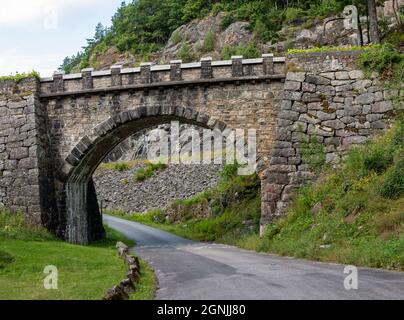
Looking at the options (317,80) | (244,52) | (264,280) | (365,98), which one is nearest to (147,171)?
(244,52)

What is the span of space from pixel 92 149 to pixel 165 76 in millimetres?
4918

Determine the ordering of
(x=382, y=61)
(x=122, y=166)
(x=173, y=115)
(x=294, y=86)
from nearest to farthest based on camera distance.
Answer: (x=382, y=61) → (x=294, y=86) → (x=173, y=115) → (x=122, y=166)

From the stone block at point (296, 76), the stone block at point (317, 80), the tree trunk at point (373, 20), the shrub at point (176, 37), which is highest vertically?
the shrub at point (176, 37)

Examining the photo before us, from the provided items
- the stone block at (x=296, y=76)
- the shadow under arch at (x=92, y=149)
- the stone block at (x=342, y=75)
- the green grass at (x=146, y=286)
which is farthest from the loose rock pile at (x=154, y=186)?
the green grass at (x=146, y=286)

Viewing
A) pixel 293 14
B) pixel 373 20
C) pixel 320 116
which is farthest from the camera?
pixel 293 14

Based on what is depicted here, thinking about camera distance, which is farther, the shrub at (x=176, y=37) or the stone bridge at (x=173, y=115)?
the shrub at (x=176, y=37)

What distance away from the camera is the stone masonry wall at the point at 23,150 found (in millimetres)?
24047

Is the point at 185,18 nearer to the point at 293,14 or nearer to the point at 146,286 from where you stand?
the point at 293,14

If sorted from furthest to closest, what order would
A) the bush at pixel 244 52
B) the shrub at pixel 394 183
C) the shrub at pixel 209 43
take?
the shrub at pixel 209 43 → the bush at pixel 244 52 → the shrub at pixel 394 183

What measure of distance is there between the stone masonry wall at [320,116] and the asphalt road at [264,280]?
5.54 metres

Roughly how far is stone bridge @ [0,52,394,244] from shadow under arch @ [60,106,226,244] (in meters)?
0.05

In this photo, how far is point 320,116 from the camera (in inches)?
856

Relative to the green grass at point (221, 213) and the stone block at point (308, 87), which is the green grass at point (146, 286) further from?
the stone block at point (308, 87)
